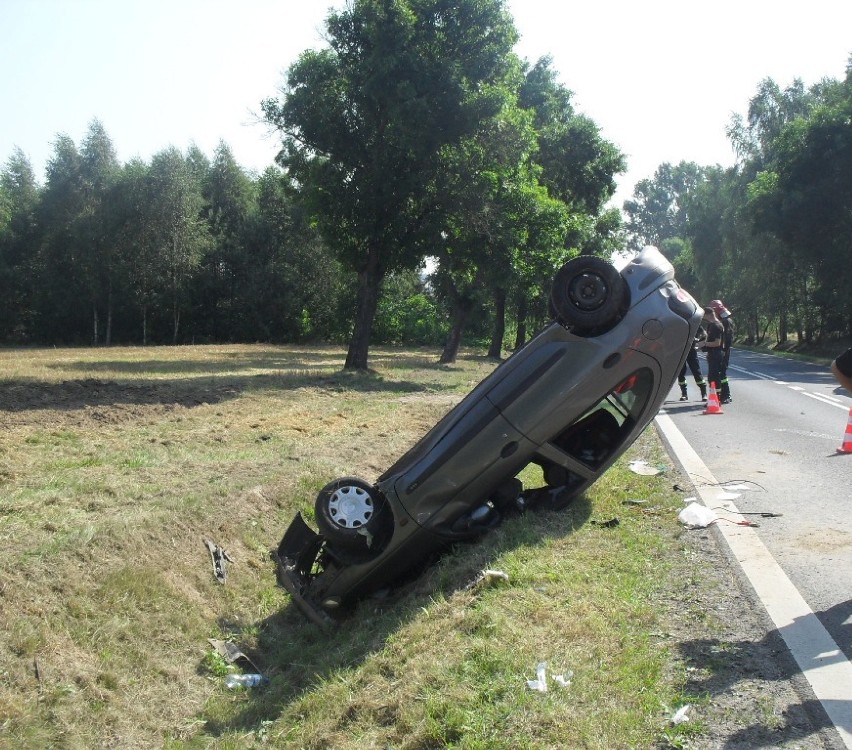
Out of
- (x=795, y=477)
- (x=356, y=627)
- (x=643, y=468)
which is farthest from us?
(x=643, y=468)

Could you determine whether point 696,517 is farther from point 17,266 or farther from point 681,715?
point 17,266

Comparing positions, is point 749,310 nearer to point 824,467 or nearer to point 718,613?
point 824,467

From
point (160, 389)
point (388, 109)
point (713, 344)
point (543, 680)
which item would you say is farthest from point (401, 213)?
point (543, 680)

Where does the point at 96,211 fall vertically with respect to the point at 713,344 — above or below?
above

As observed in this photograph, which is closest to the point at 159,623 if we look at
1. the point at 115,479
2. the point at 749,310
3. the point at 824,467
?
the point at 115,479

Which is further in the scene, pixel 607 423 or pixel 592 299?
pixel 607 423

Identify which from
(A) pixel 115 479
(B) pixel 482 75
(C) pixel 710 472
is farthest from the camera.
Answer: (B) pixel 482 75

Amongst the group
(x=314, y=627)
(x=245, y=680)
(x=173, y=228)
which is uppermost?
(x=173, y=228)

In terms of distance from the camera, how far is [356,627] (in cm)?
612

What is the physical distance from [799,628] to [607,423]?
269 centimetres

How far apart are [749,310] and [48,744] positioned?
63.5 metres

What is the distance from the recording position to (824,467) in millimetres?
9188

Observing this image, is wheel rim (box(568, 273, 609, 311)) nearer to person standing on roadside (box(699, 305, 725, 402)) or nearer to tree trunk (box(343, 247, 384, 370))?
person standing on roadside (box(699, 305, 725, 402))

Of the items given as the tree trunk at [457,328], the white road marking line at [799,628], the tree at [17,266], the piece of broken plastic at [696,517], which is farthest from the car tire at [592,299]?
the tree at [17,266]
